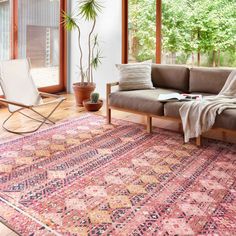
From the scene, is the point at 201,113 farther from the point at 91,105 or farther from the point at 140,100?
the point at 91,105

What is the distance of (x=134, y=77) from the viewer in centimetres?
409

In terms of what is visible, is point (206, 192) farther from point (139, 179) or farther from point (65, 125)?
point (65, 125)

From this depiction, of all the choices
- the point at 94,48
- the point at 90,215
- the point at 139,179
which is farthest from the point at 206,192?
the point at 94,48

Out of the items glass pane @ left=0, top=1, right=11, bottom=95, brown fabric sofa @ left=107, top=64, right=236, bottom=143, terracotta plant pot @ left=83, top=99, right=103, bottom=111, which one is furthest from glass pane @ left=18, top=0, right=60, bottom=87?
brown fabric sofa @ left=107, top=64, right=236, bottom=143

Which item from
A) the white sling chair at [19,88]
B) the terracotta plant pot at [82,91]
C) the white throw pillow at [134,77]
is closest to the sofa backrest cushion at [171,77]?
the white throw pillow at [134,77]

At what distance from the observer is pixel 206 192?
93.0 inches

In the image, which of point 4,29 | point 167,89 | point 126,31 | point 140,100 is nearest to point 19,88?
point 4,29

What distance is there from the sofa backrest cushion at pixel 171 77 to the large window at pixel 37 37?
2.27 meters

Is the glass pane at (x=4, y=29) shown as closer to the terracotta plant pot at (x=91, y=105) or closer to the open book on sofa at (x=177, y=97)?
the terracotta plant pot at (x=91, y=105)

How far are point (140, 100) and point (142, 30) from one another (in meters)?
1.90

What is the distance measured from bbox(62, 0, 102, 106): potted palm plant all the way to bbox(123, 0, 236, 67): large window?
0.53m

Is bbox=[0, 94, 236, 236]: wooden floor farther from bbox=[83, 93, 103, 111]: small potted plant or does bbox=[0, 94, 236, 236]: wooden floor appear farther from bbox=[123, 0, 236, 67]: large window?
bbox=[123, 0, 236, 67]: large window

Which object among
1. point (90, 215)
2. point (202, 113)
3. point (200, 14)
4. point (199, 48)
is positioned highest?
point (200, 14)

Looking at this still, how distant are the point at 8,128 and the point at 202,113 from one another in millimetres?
2301
